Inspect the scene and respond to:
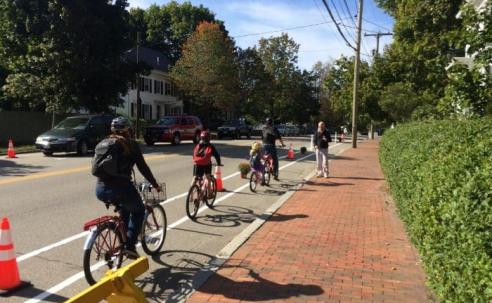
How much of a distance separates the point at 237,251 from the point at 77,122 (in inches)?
732

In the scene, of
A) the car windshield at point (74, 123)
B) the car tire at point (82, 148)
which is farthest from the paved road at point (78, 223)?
the car windshield at point (74, 123)

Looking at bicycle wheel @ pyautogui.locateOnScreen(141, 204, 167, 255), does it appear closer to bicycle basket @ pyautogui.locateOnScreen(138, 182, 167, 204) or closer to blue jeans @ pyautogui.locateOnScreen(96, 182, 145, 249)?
bicycle basket @ pyautogui.locateOnScreen(138, 182, 167, 204)

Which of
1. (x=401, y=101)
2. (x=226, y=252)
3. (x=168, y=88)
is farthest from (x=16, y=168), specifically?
(x=168, y=88)

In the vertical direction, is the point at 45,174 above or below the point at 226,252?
above

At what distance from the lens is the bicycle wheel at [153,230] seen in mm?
6890

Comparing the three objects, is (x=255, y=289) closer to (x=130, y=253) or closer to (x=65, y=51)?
(x=130, y=253)

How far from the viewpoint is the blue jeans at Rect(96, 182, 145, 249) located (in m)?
5.92

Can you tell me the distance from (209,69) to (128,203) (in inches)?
1860

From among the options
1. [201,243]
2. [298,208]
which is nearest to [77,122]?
[298,208]

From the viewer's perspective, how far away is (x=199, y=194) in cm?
992

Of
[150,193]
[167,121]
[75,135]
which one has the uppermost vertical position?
[167,121]

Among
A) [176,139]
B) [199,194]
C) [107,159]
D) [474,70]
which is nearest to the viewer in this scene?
[107,159]

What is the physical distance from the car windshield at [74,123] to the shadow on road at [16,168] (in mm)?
4701

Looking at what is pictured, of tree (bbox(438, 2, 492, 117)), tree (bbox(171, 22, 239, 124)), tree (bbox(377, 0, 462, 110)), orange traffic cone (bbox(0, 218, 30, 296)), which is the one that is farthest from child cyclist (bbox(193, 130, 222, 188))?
tree (bbox(171, 22, 239, 124))
